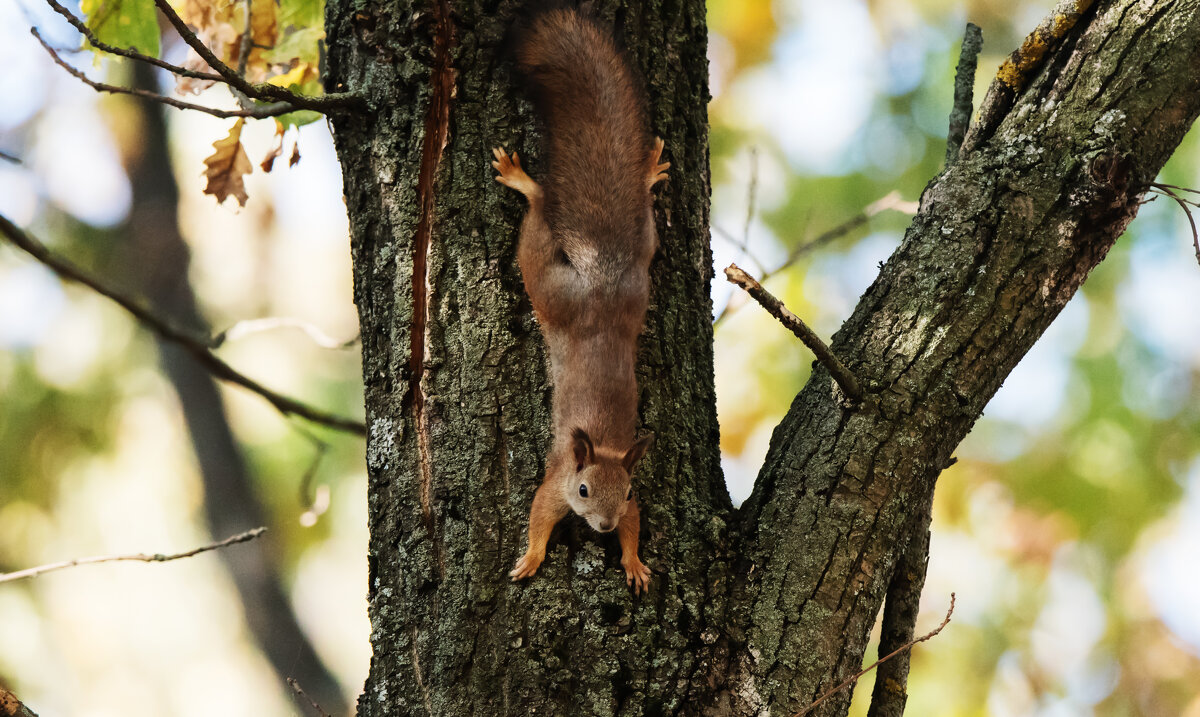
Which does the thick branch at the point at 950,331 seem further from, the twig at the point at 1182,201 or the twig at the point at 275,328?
the twig at the point at 275,328

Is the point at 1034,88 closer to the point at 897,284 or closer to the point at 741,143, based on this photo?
the point at 897,284

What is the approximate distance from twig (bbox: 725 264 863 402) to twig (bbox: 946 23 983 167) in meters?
0.74

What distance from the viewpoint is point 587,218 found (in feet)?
7.23

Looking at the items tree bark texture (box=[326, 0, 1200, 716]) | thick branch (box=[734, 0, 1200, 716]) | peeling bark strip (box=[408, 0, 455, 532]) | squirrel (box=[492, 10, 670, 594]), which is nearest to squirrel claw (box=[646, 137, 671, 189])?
squirrel (box=[492, 10, 670, 594])

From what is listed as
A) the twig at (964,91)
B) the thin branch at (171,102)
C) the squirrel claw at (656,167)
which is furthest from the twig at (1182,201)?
the thin branch at (171,102)

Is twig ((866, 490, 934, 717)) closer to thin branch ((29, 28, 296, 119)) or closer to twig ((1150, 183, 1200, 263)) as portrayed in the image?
twig ((1150, 183, 1200, 263))

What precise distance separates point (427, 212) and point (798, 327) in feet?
2.71

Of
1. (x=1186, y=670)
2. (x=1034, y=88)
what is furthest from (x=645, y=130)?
(x=1186, y=670)

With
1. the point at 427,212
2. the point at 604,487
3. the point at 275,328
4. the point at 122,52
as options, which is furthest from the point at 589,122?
the point at 275,328

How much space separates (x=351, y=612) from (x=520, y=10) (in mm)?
9023

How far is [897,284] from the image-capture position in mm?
1965

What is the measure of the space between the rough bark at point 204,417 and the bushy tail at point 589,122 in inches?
159

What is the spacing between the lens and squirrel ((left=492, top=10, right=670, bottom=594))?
81.2 inches

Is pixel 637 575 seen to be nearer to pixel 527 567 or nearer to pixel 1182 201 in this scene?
pixel 527 567
